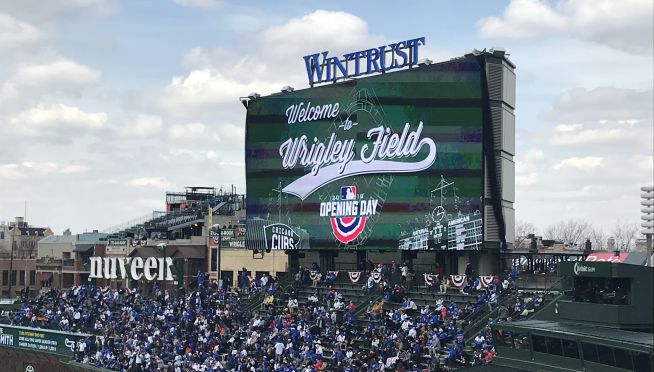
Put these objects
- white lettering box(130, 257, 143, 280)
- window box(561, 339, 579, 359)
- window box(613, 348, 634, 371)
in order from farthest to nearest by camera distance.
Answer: white lettering box(130, 257, 143, 280) → window box(561, 339, 579, 359) → window box(613, 348, 634, 371)

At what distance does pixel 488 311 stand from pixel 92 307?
102 ft

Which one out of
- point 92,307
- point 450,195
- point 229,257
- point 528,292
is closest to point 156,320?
point 92,307

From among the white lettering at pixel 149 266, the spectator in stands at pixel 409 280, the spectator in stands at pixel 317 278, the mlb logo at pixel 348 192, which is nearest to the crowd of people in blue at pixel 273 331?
the spectator in stands at pixel 317 278

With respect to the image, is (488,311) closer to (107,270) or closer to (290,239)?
(290,239)

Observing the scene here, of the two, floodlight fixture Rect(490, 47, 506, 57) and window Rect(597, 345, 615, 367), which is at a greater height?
floodlight fixture Rect(490, 47, 506, 57)

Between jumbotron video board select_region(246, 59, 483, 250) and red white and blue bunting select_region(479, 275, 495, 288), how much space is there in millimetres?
1531

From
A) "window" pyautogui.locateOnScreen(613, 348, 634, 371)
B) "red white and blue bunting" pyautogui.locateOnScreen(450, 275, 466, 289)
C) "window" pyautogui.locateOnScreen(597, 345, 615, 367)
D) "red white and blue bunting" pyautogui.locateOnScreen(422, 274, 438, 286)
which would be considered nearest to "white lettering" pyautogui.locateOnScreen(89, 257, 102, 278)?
"red white and blue bunting" pyautogui.locateOnScreen(422, 274, 438, 286)

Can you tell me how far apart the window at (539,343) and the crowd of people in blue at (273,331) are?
3550 millimetres

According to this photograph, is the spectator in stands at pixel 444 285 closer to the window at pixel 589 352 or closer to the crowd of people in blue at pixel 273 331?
the crowd of people in blue at pixel 273 331

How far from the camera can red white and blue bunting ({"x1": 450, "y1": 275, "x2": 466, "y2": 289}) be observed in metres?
39.2

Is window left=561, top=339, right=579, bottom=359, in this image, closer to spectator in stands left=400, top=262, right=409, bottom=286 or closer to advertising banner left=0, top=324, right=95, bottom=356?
spectator in stands left=400, top=262, right=409, bottom=286

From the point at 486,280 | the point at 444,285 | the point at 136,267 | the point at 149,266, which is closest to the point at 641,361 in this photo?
the point at 486,280

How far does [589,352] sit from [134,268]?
1547 inches

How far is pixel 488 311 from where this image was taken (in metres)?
36.0
